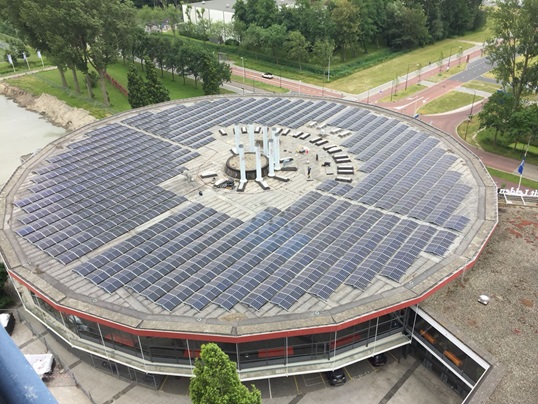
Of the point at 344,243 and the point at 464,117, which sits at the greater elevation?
the point at 344,243

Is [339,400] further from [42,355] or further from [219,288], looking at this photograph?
[42,355]

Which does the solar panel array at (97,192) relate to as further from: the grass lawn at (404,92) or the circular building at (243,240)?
the grass lawn at (404,92)

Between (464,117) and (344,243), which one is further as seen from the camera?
(464,117)

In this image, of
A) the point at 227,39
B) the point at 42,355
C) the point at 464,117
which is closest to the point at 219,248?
the point at 42,355

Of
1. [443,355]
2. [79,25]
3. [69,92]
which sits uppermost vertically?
[79,25]

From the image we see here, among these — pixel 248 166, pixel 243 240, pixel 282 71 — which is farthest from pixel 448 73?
pixel 243 240

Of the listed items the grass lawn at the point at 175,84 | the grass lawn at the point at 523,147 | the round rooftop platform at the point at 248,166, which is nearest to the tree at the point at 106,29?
the grass lawn at the point at 175,84

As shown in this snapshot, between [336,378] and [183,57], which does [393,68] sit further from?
[336,378]
